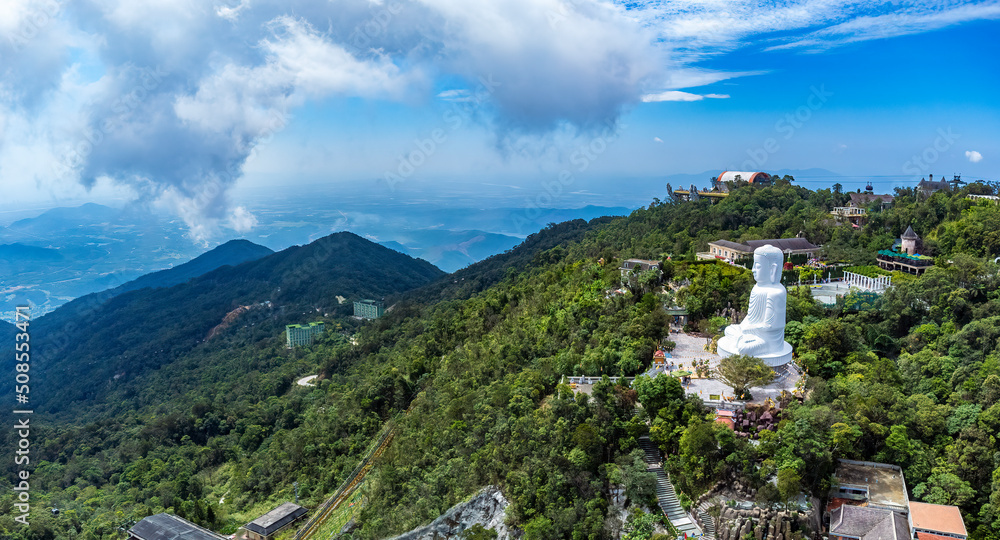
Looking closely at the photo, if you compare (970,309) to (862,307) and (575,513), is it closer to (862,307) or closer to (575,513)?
(862,307)

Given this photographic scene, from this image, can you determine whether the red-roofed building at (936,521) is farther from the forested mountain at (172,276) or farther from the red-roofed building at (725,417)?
the forested mountain at (172,276)

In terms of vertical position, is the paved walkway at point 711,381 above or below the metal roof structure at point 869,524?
above

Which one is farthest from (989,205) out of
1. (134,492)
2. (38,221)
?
(38,221)

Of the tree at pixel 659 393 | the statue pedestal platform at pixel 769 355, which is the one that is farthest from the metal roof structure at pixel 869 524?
the statue pedestal platform at pixel 769 355

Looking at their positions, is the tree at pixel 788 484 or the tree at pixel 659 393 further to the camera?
the tree at pixel 659 393

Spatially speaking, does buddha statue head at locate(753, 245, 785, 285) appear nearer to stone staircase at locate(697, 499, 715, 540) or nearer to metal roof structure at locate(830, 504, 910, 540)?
metal roof structure at locate(830, 504, 910, 540)

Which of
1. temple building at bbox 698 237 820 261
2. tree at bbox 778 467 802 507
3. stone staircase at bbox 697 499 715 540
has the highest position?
temple building at bbox 698 237 820 261

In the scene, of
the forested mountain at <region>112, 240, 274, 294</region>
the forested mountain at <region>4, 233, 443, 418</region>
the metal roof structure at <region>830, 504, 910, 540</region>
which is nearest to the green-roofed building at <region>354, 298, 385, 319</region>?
the forested mountain at <region>4, 233, 443, 418</region>
